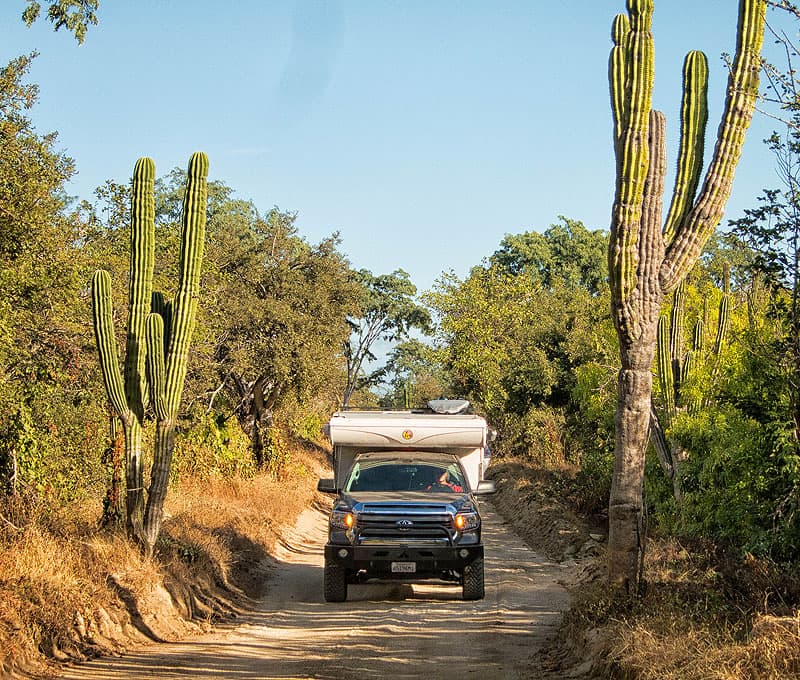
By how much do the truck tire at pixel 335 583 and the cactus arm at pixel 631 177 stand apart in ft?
17.1

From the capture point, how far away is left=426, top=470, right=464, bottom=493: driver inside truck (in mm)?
13250

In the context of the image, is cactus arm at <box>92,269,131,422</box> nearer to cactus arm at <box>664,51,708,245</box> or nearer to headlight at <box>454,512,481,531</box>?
headlight at <box>454,512,481,531</box>

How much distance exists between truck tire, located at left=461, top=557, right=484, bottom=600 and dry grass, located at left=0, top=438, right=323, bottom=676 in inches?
120

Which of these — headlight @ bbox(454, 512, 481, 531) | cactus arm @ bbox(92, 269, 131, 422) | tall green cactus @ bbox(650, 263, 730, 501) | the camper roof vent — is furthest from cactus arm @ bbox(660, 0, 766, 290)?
tall green cactus @ bbox(650, 263, 730, 501)

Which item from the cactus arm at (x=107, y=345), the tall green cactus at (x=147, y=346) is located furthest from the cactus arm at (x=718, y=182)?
the cactus arm at (x=107, y=345)

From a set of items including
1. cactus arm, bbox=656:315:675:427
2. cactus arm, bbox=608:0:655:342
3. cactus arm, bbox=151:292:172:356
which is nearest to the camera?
cactus arm, bbox=608:0:655:342

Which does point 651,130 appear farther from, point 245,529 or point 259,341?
point 259,341

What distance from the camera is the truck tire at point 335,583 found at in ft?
40.0

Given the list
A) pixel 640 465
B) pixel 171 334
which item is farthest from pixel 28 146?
pixel 640 465

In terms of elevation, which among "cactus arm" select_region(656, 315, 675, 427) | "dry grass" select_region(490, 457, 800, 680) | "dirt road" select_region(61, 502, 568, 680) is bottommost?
"dirt road" select_region(61, 502, 568, 680)

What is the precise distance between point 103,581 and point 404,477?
4676 millimetres

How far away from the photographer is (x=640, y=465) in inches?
362

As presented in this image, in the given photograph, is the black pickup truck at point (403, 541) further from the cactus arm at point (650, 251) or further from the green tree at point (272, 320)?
the green tree at point (272, 320)

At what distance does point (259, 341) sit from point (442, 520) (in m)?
14.7
